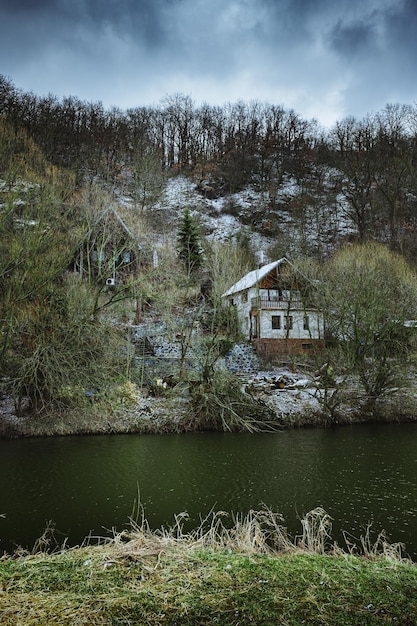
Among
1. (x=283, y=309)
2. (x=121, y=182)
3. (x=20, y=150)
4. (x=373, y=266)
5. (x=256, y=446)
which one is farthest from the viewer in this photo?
(x=121, y=182)

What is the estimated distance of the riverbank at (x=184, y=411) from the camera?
19391 mm

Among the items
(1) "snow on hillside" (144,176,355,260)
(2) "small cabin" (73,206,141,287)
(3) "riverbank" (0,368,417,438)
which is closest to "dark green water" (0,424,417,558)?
(3) "riverbank" (0,368,417,438)

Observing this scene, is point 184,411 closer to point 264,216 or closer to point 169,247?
point 169,247

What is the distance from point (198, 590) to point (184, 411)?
60.0 feet

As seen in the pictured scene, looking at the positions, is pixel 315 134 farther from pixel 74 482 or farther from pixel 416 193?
pixel 74 482

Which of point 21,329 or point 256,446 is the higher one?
point 21,329

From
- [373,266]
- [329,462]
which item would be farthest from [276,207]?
[329,462]

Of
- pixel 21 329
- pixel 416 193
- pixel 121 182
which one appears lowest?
pixel 21 329

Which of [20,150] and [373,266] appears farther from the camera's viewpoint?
[373,266]

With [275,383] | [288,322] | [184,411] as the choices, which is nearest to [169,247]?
[288,322]

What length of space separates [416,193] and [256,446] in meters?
38.8

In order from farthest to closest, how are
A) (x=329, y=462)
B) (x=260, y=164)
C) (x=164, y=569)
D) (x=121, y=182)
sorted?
(x=260, y=164) → (x=121, y=182) → (x=329, y=462) → (x=164, y=569)

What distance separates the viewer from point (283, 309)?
33.7 metres

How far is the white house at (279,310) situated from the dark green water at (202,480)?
1395cm
